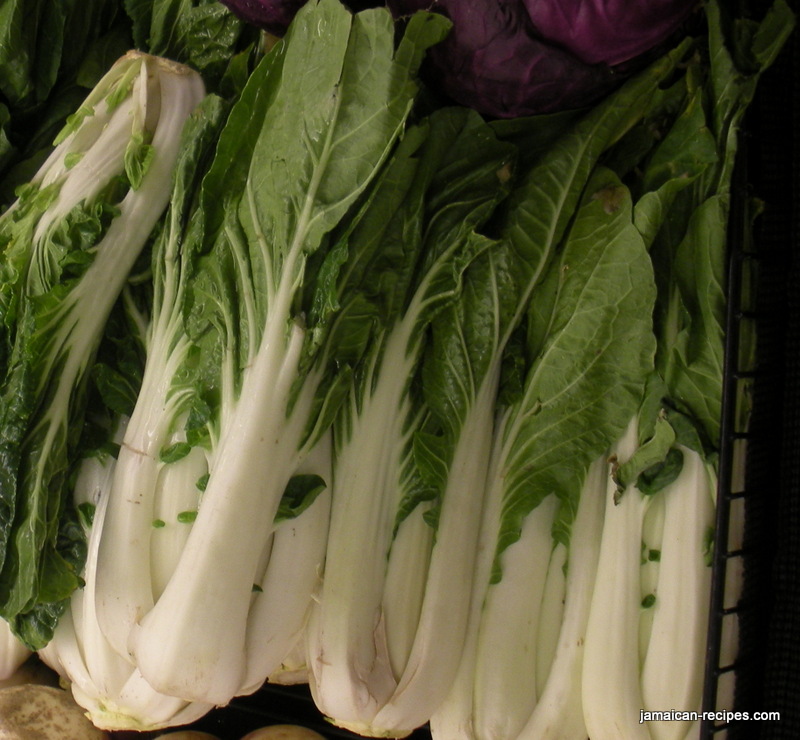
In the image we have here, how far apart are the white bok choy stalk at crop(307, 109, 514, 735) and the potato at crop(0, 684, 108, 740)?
0.39 meters

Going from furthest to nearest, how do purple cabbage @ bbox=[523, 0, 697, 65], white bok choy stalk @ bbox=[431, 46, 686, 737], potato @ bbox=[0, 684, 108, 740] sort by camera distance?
potato @ bbox=[0, 684, 108, 740] < white bok choy stalk @ bbox=[431, 46, 686, 737] < purple cabbage @ bbox=[523, 0, 697, 65]

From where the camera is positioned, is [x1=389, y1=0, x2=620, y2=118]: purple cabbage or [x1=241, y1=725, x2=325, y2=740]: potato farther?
[x1=241, y1=725, x2=325, y2=740]: potato

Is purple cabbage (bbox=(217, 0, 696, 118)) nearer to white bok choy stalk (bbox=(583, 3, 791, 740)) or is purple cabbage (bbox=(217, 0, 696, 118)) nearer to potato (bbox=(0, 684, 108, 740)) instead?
white bok choy stalk (bbox=(583, 3, 791, 740))

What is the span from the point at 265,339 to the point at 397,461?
211 millimetres

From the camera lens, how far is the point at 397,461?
80cm

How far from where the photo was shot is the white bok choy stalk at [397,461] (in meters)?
0.75

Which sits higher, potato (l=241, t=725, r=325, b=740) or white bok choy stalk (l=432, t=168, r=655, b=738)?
white bok choy stalk (l=432, t=168, r=655, b=738)

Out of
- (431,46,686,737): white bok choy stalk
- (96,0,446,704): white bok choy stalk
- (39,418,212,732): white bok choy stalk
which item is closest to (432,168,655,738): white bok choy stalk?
(431,46,686,737): white bok choy stalk

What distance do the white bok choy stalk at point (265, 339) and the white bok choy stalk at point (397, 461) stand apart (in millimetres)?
41

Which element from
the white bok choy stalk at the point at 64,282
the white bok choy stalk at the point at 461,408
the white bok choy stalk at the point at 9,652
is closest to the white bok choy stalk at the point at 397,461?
the white bok choy stalk at the point at 461,408

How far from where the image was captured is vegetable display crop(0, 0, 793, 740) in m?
0.71

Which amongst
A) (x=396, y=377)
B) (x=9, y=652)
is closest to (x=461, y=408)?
(x=396, y=377)

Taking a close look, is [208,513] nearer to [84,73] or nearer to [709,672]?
[709,672]

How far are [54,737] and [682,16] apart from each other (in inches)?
44.8
